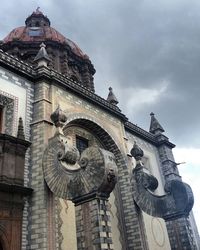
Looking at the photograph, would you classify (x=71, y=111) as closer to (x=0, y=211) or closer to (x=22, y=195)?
(x=22, y=195)

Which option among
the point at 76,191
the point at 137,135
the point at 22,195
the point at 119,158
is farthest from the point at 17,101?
the point at 137,135

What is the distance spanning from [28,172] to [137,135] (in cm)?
1031

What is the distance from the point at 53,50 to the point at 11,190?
52.1 ft

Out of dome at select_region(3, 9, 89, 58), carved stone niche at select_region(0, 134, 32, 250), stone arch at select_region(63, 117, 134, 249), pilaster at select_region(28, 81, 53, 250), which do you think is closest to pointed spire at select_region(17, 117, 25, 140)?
carved stone niche at select_region(0, 134, 32, 250)

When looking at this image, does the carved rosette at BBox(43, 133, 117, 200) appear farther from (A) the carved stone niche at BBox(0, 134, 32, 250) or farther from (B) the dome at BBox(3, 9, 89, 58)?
(B) the dome at BBox(3, 9, 89, 58)

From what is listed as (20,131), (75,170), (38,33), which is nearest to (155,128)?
(38,33)

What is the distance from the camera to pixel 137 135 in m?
20.4

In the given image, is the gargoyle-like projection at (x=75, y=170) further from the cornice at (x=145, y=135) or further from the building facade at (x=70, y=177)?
the cornice at (x=145, y=135)

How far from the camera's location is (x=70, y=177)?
10422mm

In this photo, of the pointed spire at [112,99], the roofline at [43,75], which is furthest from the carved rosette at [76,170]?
the pointed spire at [112,99]

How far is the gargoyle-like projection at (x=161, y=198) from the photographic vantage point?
14344mm

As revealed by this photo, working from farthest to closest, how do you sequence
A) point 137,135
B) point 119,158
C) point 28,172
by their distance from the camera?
point 137,135 < point 119,158 < point 28,172

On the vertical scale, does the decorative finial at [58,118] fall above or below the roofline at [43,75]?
below

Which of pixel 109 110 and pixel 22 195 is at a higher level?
pixel 109 110
